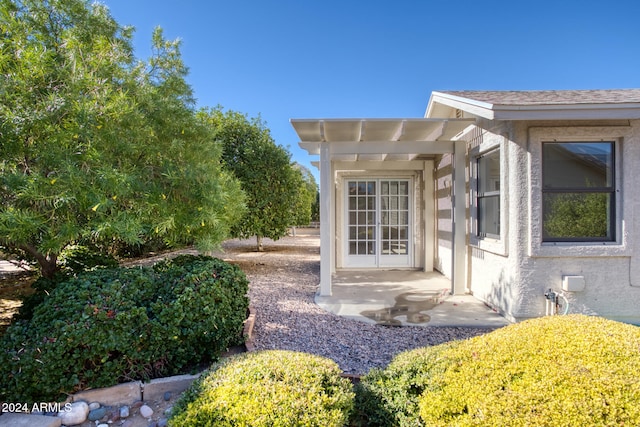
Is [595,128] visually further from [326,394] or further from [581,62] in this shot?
[581,62]

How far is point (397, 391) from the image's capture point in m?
2.26

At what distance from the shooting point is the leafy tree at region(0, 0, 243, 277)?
2.79 meters

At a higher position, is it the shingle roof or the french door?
the shingle roof

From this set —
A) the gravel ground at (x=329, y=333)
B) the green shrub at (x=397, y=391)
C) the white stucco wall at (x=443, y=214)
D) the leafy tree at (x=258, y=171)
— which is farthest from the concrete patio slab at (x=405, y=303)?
the leafy tree at (x=258, y=171)

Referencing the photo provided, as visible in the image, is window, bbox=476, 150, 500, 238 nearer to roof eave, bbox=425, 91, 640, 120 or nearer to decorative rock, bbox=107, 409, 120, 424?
roof eave, bbox=425, 91, 640, 120

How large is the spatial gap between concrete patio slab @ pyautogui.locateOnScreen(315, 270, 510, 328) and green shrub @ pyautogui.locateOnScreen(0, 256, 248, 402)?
2.54 m

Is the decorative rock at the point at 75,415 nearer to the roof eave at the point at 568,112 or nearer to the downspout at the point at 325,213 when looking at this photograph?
the downspout at the point at 325,213

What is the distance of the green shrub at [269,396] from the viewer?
6.17 ft

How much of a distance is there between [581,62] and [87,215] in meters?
11.8

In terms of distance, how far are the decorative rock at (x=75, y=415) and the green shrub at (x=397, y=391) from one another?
6.69 feet

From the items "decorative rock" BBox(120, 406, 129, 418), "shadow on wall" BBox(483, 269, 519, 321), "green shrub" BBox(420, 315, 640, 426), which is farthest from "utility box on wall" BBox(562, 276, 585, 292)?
"decorative rock" BBox(120, 406, 129, 418)

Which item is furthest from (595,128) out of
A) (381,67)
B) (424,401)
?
(381,67)

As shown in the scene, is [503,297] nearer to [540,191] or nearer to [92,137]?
[540,191]

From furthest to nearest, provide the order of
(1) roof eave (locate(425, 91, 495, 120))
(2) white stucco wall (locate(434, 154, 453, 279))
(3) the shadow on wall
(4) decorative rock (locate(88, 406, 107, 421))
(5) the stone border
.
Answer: (2) white stucco wall (locate(434, 154, 453, 279)) → (3) the shadow on wall → (1) roof eave (locate(425, 91, 495, 120)) → (4) decorative rock (locate(88, 406, 107, 421)) → (5) the stone border
